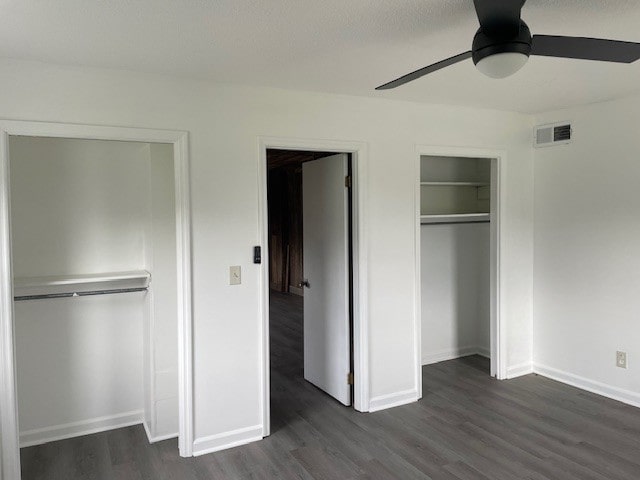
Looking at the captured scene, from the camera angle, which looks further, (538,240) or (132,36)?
(538,240)

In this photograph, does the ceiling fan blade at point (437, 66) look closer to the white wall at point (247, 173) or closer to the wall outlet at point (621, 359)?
the white wall at point (247, 173)

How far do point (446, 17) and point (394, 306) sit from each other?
2293 mm

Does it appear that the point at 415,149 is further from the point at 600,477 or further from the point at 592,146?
the point at 600,477

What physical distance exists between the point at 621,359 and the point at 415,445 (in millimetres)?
1905

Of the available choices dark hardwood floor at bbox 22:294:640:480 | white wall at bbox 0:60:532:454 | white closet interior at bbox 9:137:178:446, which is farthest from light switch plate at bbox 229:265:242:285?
dark hardwood floor at bbox 22:294:640:480

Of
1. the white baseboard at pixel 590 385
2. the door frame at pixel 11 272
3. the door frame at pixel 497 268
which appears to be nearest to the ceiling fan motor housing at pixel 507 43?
the door frame at pixel 11 272

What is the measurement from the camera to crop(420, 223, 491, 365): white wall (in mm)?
4984

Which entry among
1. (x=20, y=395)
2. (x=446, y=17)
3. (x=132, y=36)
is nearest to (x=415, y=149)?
(x=446, y=17)

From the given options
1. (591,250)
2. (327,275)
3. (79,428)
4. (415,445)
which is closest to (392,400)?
(415,445)

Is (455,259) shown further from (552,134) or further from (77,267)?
(77,267)

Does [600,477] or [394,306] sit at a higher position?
[394,306]

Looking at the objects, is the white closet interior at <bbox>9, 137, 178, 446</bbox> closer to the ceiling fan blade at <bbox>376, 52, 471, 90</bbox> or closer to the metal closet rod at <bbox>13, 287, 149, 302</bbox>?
the metal closet rod at <bbox>13, 287, 149, 302</bbox>

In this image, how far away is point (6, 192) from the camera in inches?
106

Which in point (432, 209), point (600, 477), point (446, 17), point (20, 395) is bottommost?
point (600, 477)
